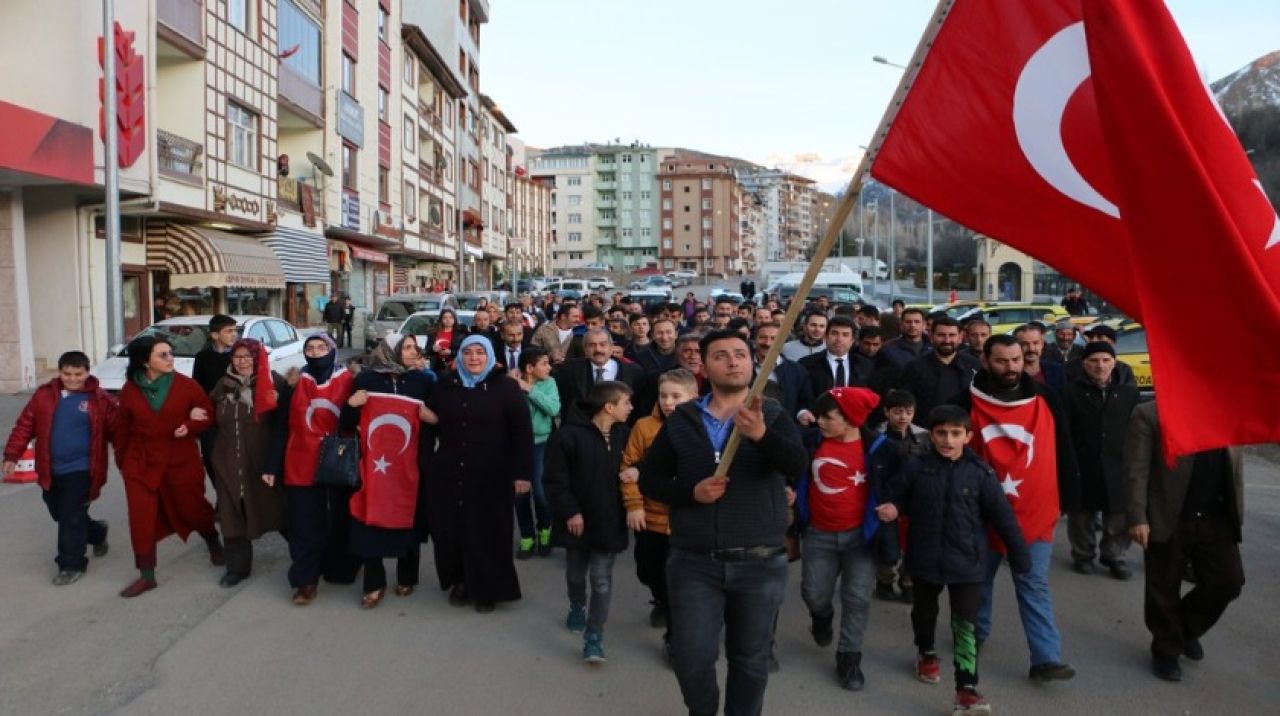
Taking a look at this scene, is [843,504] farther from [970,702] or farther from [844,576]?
[970,702]

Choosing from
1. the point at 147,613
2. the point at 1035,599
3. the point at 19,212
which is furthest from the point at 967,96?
the point at 19,212

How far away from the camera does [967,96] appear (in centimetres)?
348

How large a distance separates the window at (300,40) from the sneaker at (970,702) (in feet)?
90.6

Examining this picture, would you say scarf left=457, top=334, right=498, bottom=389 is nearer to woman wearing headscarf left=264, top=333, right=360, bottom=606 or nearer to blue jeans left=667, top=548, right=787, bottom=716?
woman wearing headscarf left=264, top=333, right=360, bottom=606

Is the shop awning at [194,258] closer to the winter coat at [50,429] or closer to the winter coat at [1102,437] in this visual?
the winter coat at [50,429]

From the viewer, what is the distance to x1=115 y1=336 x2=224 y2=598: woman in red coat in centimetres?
624

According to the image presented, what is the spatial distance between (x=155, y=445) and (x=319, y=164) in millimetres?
25464

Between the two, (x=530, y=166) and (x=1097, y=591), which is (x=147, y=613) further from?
(x=530, y=166)

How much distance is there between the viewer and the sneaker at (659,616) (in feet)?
18.6

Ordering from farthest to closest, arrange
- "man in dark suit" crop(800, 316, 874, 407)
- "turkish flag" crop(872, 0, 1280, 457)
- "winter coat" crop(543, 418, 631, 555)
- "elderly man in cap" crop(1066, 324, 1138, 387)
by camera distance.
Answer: "man in dark suit" crop(800, 316, 874, 407) < "elderly man in cap" crop(1066, 324, 1138, 387) < "winter coat" crop(543, 418, 631, 555) < "turkish flag" crop(872, 0, 1280, 457)

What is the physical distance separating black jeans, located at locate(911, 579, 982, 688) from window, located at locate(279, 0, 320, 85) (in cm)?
2714

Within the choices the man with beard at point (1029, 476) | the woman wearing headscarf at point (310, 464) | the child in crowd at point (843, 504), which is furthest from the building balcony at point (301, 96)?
the man with beard at point (1029, 476)

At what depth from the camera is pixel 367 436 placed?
240 inches

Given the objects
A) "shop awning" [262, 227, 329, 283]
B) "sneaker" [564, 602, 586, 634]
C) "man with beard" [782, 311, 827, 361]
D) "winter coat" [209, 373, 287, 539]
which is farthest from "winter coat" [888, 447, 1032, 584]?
"shop awning" [262, 227, 329, 283]
